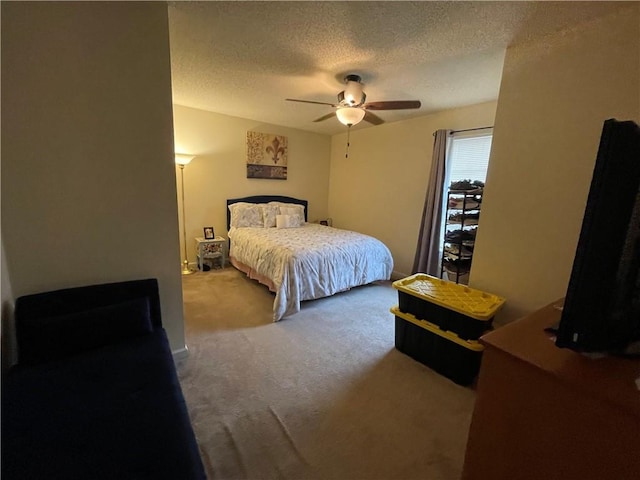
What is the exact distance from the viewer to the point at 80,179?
1591 mm

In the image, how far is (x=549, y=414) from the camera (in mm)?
896

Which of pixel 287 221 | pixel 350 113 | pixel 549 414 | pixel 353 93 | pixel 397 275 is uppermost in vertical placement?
pixel 353 93

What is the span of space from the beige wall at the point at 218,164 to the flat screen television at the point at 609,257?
4.25 meters

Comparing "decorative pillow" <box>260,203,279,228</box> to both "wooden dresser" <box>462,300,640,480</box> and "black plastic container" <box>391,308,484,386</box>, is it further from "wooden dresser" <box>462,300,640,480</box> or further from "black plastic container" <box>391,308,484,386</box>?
"wooden dresser" <box>462,300,640,480</box>

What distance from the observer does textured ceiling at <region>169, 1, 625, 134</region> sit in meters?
1.61

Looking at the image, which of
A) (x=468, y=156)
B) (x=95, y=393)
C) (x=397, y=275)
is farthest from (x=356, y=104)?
(x=95, y=393)

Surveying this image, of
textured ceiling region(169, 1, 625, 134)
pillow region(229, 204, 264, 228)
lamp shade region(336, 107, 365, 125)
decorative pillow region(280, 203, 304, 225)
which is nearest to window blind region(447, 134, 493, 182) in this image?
textured ceiling region(169, 1, 625, 134)

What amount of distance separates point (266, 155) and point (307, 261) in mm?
2492

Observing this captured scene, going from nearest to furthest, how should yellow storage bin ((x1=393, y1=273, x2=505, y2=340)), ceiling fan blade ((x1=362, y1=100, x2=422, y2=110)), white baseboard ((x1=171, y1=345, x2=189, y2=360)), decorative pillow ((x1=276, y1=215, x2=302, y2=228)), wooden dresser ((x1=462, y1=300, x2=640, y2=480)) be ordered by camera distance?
wooden dresser ((x1=462, y1=300, x2=640, y2=480))
yellow storage bin ((x1=393, y1=273, x2=505, y2=340))
white baseboard ((x1=171, y1=345, x2=189, y2=360))
ceiling fan blade ((x1=362, y1=100, x2=422, y2=110))
decorative pillow ((x1=276, y1=215, x2=302, y2=228))

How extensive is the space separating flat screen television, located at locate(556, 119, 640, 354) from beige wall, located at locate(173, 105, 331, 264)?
167 inches

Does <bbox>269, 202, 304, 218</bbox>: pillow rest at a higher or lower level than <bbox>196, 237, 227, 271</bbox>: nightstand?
higher

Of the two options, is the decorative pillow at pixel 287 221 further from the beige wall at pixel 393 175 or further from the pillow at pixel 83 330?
the pillow at pixel 83 330

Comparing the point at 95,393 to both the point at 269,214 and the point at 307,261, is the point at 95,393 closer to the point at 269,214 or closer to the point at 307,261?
the point at 307,261

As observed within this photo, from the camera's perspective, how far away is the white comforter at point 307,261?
2.84m
